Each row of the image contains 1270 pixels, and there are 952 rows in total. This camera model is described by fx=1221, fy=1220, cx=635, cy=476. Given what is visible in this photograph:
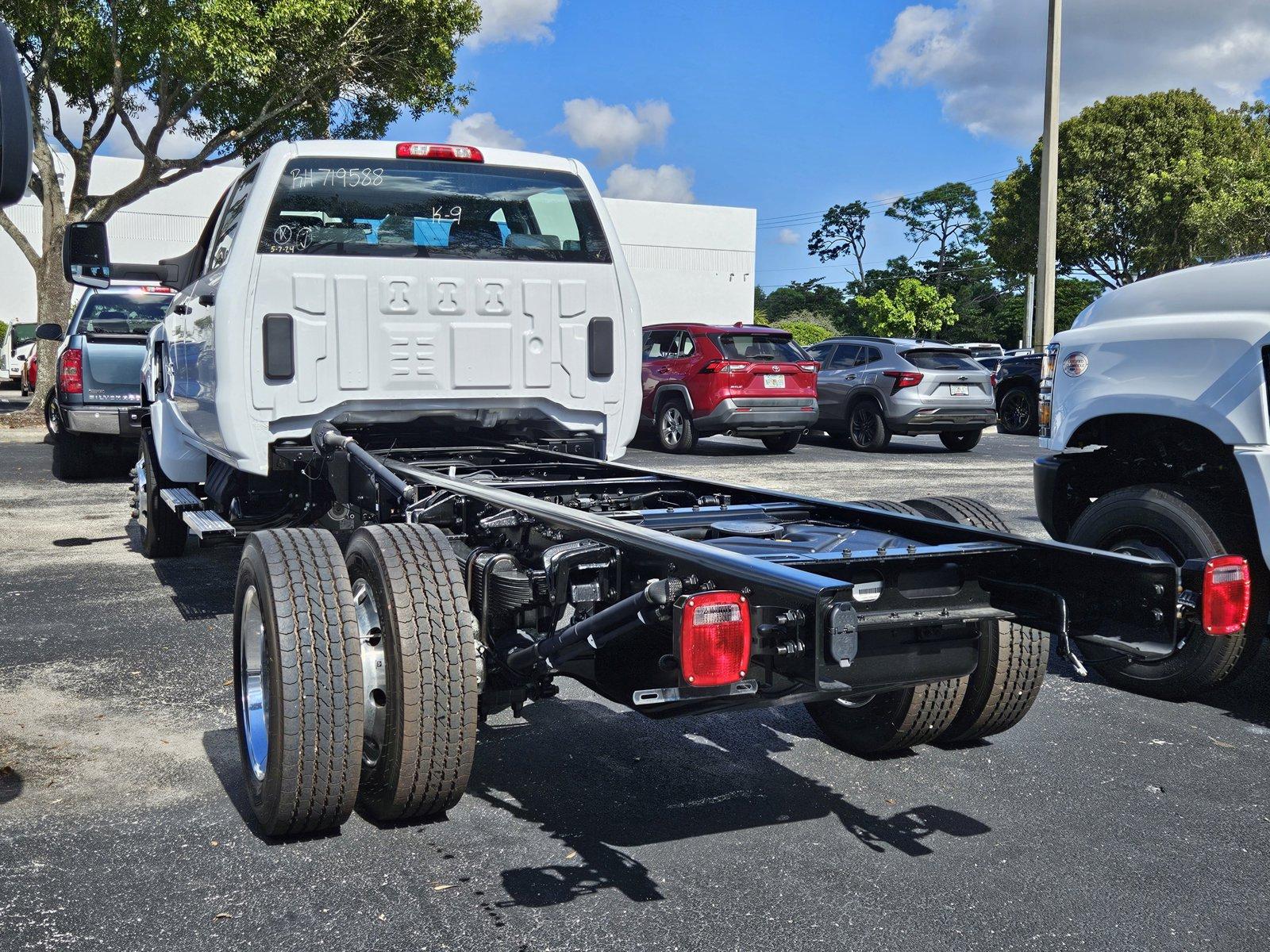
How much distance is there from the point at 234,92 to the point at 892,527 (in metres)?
17.3

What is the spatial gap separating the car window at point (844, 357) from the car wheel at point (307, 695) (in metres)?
14.9

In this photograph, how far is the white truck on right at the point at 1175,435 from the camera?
14.9 feet

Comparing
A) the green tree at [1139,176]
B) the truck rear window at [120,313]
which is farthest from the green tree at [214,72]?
the green tree at [1139,176]

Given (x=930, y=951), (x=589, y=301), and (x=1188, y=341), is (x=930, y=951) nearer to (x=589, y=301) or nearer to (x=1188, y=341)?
(x=1188, y=341)

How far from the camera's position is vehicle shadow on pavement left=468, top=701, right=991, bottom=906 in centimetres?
336

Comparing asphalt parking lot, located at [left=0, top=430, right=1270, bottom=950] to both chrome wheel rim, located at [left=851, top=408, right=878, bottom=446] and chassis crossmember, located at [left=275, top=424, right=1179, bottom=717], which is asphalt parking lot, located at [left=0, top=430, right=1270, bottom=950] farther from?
chrome wheel rim, located at [left=851, top=408, right=878, bottom=446]

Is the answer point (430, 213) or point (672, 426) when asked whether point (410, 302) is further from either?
point (672, 426)

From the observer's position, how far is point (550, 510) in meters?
3.56

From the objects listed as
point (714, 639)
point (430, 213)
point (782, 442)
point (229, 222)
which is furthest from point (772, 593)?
point (782, 442)

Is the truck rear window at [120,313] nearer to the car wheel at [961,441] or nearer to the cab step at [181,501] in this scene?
the cab step at [181,501]

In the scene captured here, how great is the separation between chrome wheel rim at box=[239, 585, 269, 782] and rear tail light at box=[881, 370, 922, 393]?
13760 mm

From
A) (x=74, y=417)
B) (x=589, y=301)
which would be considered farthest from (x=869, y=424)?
(x=589, y=301)

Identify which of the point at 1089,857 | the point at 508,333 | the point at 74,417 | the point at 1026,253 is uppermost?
the point at 1026,253

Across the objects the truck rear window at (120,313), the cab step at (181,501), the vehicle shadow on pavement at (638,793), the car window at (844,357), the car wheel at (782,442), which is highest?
the truck rear window at (120,313)
